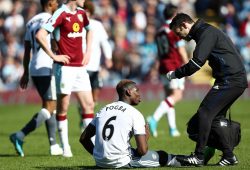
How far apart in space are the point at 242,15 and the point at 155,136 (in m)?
17.5

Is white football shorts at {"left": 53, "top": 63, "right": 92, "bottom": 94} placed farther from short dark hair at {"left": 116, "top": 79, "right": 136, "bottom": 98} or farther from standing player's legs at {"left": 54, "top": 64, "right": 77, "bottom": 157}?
short dark hair at {"left": 116, "top": 79, "right": 136, "bottom": 98}

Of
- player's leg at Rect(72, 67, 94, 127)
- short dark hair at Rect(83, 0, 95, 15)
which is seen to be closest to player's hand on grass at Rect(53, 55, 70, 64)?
player's leg at Rect(72, 67, 94, 127)

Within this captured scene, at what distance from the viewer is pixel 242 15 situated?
112 ft

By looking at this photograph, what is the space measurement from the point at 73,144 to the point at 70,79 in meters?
2.79

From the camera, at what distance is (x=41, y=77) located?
14.5 metres

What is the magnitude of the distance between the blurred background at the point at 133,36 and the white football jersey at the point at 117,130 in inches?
728

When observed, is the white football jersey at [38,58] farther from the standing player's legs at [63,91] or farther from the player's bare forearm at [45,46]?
the player's bare forearm at [45,46]

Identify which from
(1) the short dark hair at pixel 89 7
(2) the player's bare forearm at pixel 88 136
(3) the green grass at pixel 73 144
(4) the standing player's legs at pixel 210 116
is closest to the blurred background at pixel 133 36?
(3) the green grass at pixel 73 144

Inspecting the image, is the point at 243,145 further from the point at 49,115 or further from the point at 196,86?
the point at 196,86

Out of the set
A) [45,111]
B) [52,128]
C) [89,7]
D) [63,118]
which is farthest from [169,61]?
[63,118]

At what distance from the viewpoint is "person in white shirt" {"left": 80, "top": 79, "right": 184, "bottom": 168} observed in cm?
1076

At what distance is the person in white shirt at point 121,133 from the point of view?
10.8m

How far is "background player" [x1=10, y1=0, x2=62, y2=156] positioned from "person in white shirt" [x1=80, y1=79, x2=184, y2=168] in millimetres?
3343

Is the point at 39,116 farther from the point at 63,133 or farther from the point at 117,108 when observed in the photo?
the point at 117,108
